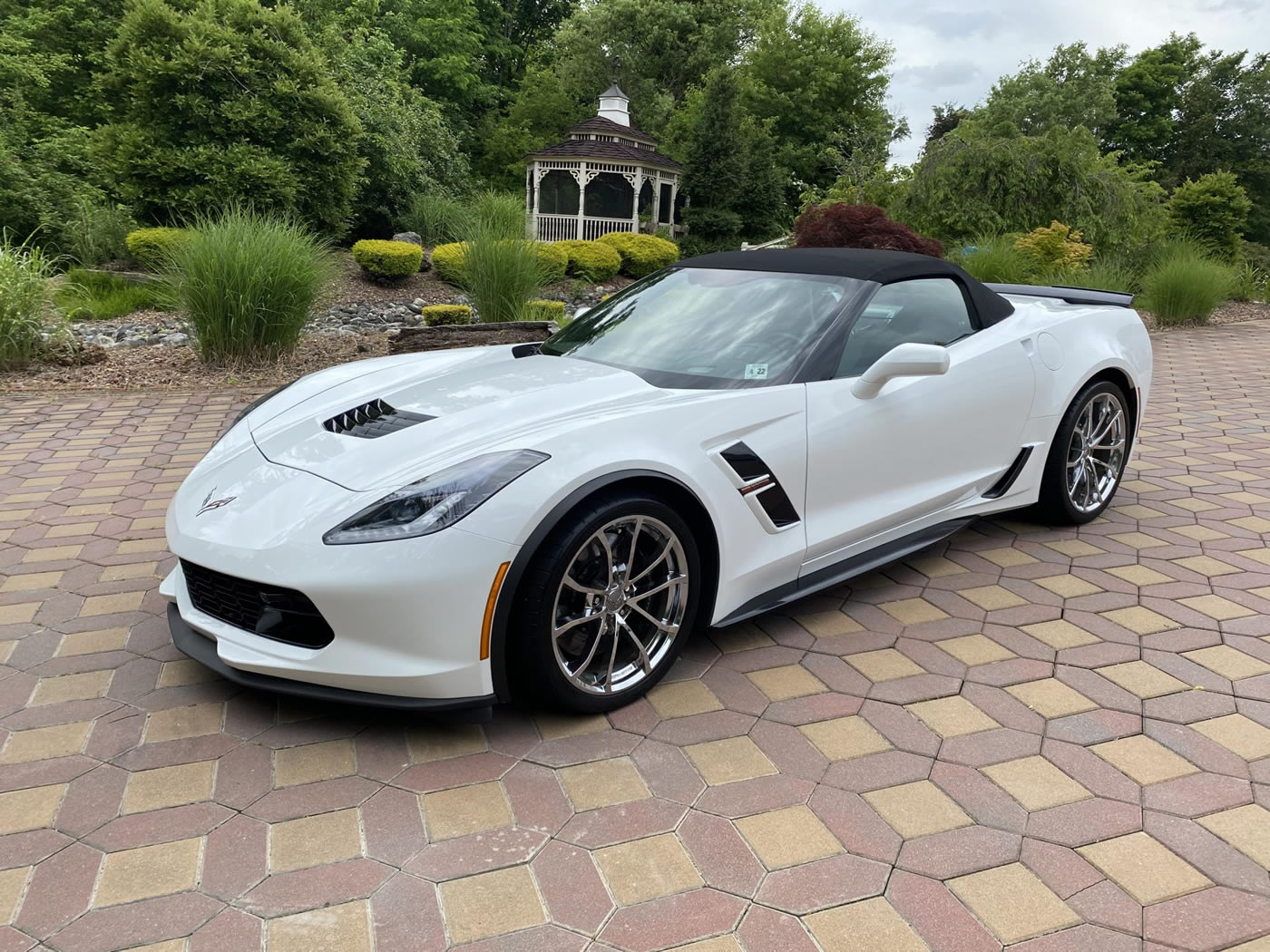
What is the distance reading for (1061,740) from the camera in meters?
2.46

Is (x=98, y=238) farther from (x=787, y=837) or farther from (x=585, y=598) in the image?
(x=787, y=837)

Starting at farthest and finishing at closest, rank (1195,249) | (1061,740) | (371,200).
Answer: (371,200), (1195,249), (1061,740)

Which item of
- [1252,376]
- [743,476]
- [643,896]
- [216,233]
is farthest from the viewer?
[1252,376]

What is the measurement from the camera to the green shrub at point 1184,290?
485 inches

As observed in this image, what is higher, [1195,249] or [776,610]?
[1195,249]

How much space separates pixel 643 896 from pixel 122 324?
38.4 feet

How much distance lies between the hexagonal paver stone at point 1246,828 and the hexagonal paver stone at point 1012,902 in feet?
1.77

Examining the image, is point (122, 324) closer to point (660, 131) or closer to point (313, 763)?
point (313, 763)

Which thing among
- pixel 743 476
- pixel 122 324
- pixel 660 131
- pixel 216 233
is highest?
pixel 660 131

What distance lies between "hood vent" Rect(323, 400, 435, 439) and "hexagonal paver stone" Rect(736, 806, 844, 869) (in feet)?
4.96

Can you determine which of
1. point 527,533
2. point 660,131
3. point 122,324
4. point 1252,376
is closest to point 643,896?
point 527,533

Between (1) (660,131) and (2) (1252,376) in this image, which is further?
(1) (660,131)

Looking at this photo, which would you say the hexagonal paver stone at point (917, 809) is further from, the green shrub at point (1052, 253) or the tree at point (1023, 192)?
the tree at point (1023, 192)

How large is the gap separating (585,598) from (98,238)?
15.2 m
